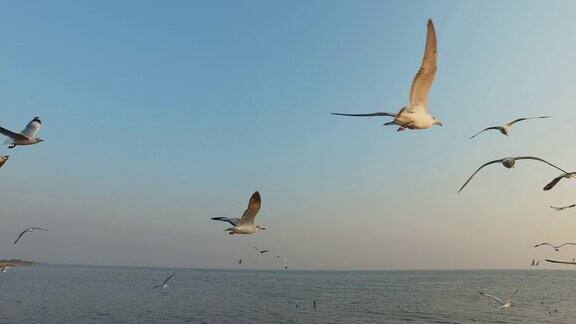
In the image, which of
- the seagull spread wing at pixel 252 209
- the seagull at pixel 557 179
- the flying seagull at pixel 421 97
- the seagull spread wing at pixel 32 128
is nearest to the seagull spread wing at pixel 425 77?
the flying seagull at pixel 421 97

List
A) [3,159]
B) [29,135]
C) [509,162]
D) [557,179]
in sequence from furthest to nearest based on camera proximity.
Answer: [29,135] → [3,159] → [509,162] → [557,179]

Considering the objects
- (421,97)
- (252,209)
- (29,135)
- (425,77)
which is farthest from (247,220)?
(425,77)

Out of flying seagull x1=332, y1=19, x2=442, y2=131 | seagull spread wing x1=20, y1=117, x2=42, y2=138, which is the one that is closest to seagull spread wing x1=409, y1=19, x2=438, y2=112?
flying seagull x1=332, y1=19, x2=442, y2=131

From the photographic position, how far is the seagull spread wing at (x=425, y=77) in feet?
40.6

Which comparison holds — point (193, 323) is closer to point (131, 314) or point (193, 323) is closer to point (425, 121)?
point (131, 314)

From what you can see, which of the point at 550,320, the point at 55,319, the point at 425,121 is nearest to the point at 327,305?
the point at 550,320

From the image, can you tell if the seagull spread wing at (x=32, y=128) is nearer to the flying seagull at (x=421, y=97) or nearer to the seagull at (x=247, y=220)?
the seagull at (x=247, y=220)

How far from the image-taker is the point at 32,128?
17219mm

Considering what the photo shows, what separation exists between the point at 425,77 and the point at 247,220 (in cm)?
937

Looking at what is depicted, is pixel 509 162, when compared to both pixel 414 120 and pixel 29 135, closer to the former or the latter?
pixel 414 120

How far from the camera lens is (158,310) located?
64438mm

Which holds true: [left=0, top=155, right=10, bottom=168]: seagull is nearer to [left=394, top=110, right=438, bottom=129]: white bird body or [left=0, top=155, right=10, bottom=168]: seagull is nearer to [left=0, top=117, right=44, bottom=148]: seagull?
[left=0, top=117, right=44, bottom=148]: seagull

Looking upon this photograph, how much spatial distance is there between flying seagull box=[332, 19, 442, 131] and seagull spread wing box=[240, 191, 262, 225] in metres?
6.66

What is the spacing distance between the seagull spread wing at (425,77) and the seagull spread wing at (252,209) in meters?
6.94
